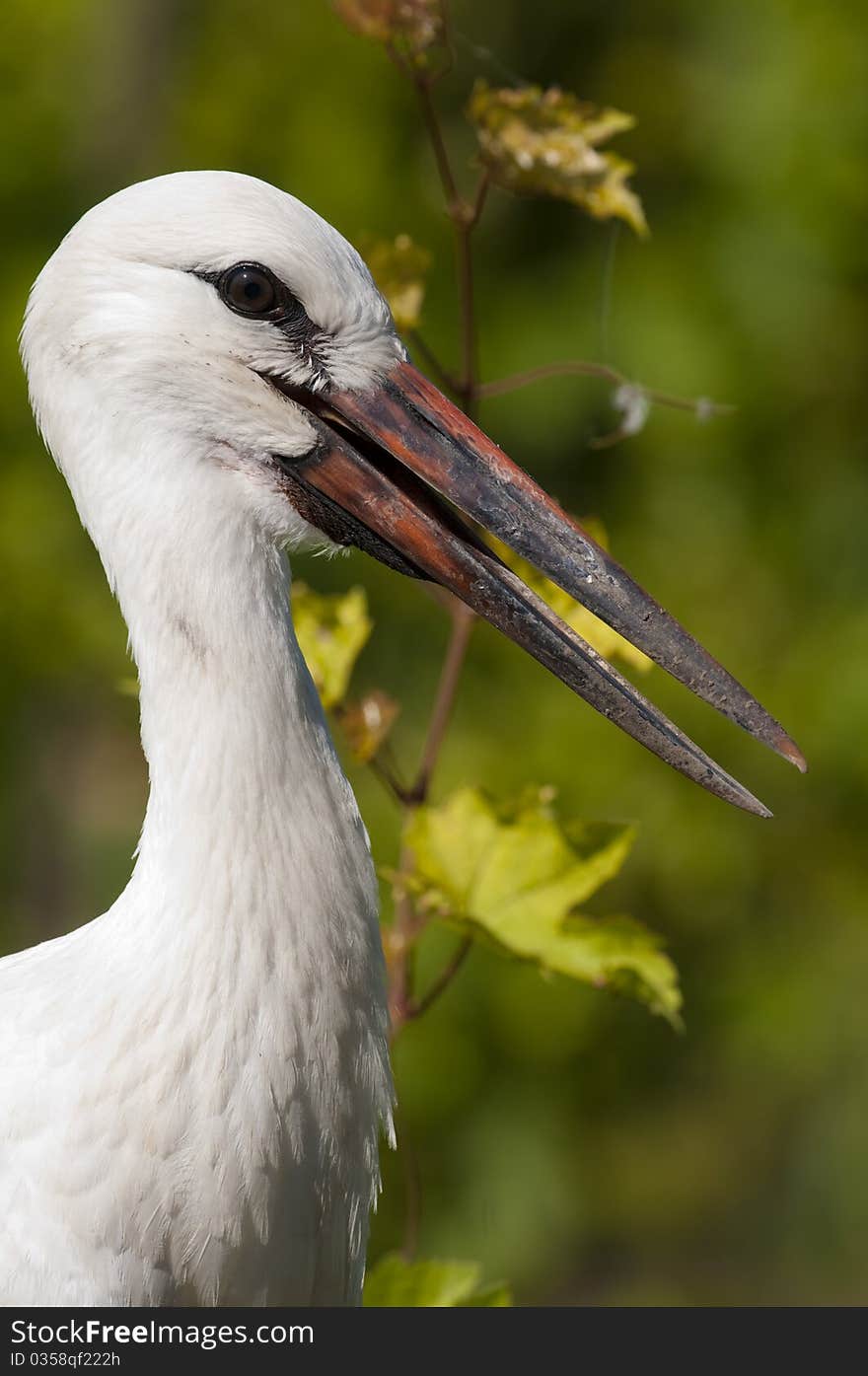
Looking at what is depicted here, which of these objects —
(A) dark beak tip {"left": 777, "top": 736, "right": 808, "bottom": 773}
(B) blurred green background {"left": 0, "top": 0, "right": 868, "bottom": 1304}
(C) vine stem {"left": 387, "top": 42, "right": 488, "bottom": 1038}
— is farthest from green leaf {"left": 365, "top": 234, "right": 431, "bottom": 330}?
(B) blurred green background {"left": 0, "top": 0, "right": 868, "bottom": 1304}

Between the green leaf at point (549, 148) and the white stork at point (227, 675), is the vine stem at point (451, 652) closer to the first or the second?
the green leaf at point (549, 148)

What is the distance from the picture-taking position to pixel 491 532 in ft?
6.20

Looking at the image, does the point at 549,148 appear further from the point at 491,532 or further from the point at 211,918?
the point at 211,918

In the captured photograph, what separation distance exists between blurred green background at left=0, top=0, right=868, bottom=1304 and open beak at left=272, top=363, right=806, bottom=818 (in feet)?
11.0

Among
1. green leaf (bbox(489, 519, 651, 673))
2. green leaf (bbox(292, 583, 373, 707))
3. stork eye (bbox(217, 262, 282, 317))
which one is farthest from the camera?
green leaf (bbox(292, 583, 373, 707))

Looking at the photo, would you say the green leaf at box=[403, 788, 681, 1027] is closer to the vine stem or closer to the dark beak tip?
the vine stem

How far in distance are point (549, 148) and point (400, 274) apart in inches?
9.9

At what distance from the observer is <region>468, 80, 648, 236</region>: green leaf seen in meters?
2.14

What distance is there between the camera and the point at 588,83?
5.59 metres

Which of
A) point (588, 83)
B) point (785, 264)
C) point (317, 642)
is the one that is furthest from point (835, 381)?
point (317, 642)

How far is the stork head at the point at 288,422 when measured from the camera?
1792 millimetres

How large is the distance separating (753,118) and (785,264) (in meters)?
0.46

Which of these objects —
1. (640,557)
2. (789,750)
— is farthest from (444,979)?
(640,557)
